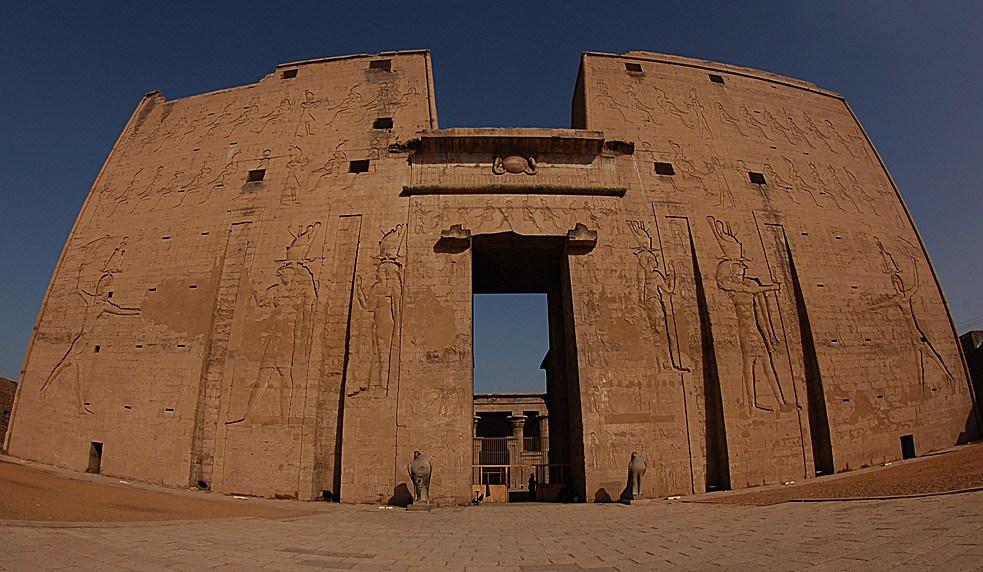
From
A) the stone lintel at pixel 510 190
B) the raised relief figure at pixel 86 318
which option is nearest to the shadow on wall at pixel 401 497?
the stone lintel at pixel 510 190

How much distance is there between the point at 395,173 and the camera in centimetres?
1312

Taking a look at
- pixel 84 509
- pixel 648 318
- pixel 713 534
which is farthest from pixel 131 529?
pixel 648 318

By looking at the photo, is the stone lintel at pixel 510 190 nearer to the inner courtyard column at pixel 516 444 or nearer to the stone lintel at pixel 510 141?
the stone lintel at pixel 510 141

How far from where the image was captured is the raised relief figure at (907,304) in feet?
42.3

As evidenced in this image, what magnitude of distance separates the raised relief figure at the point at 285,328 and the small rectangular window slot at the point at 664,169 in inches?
400

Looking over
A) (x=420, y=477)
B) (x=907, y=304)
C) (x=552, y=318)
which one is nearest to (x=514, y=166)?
(x=552, y=318)

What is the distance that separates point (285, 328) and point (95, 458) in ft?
19.8

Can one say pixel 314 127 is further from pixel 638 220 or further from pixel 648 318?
pixel 648 318

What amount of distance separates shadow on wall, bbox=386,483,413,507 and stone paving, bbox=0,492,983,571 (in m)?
2.71

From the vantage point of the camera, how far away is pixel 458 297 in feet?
38.6

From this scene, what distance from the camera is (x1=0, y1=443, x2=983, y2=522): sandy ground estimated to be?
6.45 metres

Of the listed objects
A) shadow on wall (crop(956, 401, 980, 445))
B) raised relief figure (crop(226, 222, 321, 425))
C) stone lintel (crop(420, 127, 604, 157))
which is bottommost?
shadow on wall (crop(956, 401, 980, 445))

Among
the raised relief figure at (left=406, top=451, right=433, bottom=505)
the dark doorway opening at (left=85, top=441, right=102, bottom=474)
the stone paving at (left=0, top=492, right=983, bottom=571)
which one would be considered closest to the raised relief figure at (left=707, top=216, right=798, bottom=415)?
the stone paving at (left=0, top=492, right=983, bottom=571)

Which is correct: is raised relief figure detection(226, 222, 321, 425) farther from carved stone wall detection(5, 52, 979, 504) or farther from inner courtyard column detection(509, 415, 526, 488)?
inner courtyard column detection(509, 415, 526, 488)
